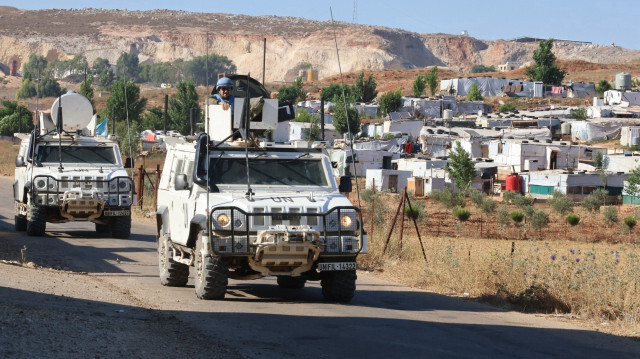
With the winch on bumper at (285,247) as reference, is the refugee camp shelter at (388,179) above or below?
below

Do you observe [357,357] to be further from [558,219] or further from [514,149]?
[514,149]

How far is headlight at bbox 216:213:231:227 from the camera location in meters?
12.0

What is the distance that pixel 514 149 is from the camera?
7969 centimetres

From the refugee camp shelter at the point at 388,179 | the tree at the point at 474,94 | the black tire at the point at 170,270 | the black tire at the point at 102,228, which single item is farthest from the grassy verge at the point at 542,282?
the tree at the point at 474,94

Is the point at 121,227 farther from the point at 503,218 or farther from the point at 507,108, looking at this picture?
the point at 507,108

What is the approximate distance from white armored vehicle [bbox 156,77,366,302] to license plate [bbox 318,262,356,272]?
0.01m

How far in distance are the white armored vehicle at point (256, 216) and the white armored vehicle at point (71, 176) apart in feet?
25.4

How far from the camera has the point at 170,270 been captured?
47.1 ft

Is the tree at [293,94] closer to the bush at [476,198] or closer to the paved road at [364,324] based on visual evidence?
the bush at [476,198]

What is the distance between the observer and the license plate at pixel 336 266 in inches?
483

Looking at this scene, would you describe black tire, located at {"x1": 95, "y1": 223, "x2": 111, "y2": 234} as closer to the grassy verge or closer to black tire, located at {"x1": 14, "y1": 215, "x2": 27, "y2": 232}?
black tire, located at {"x1": 14, "y1": 215, "x2": 27, "y2": 232}

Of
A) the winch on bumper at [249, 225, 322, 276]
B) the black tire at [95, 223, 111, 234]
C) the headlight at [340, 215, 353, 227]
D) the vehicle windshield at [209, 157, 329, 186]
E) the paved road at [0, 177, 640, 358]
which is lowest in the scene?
the black tire at [95, 223, 111, 234]

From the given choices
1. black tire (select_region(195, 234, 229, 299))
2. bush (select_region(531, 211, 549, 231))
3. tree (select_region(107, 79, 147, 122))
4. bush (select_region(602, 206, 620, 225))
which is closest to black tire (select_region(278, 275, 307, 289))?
black tire (select_region(195, 234, 229, 299))

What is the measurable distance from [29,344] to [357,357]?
300 cm
